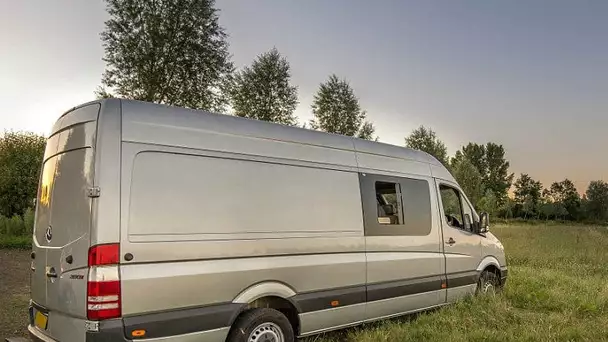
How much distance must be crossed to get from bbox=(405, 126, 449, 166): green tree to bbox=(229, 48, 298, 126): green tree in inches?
682

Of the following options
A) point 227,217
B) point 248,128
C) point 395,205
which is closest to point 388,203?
point 395,205

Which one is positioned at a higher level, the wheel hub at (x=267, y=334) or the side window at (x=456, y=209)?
the side window at (x=456, y=209)

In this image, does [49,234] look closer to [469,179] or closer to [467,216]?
[467,216]

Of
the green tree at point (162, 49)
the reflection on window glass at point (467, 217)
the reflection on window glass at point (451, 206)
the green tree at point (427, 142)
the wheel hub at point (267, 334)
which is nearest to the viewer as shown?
the wheel hub at point (267, 334)

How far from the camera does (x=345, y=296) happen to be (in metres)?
5.72

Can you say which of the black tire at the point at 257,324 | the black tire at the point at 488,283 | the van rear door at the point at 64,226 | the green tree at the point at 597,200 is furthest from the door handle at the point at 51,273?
the green tree at the point at 597,200

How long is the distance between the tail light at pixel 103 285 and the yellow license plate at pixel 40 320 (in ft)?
3.15

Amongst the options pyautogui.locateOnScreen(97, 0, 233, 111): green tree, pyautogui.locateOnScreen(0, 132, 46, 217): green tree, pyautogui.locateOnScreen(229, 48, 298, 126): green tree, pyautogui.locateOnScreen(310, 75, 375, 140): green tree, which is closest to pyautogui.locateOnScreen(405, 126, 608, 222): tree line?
pyautogui.locateOnScreen(310, 75, 375, 140): green tree

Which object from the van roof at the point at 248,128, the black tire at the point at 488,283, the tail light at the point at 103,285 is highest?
the van roof at the point at 248,128

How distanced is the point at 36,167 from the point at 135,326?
17.6m

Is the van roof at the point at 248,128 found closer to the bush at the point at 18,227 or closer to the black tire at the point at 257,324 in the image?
the black tire at the point at 257,324

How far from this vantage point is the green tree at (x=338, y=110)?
3639 centimetres

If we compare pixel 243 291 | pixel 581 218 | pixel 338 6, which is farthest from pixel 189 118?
pixel 581 218

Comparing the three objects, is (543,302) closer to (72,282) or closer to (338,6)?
(72,282)
